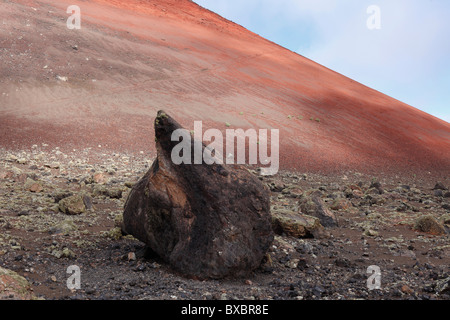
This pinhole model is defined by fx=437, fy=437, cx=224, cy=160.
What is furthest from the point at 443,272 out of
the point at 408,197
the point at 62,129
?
the point at 62,129

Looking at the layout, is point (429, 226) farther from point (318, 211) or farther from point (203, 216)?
point (203, 216)

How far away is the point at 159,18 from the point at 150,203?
29351 mm

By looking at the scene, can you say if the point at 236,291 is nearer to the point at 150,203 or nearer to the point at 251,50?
the point at 150,203

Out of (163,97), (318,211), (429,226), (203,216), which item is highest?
(163,97)

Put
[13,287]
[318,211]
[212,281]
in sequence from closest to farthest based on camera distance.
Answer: [13,287]
[212,281]
[318,211]

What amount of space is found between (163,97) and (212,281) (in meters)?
14.6

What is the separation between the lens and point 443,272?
5.14 m

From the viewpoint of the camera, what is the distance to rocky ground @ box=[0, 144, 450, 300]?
168 inches

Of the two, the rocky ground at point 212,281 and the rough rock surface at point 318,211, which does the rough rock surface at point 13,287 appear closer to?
the rocky ground at point 212,281

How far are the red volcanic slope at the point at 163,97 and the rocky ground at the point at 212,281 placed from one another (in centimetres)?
453

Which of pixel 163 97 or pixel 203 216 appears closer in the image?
pixel 203 216

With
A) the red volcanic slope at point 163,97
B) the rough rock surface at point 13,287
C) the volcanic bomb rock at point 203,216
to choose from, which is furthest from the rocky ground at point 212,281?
the red volcanic slope at point 163,97

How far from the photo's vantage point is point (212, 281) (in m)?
4.54

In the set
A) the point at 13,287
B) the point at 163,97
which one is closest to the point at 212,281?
the point at 13,287
